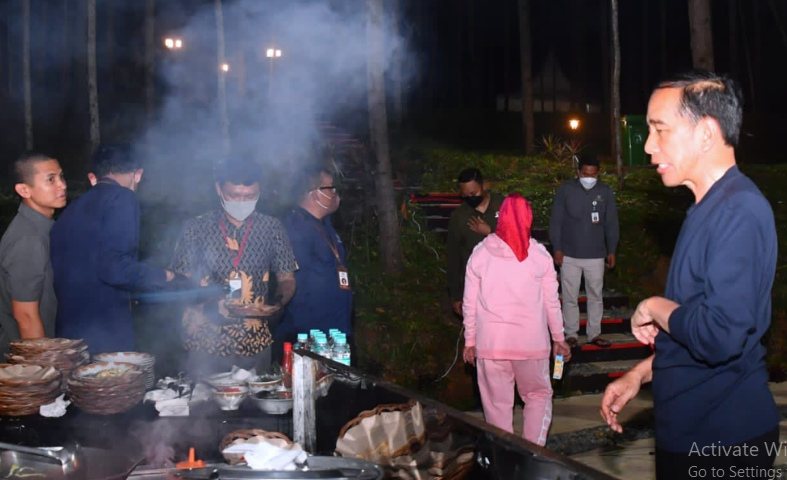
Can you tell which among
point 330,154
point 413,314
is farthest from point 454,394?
point 330,154

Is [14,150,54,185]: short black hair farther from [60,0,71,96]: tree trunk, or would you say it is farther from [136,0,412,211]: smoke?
[60,0,71,96]: tree trunk

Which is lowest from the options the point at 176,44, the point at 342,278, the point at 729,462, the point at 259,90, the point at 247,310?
the point at 729,462

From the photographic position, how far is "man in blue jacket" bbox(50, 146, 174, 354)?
4.57 m

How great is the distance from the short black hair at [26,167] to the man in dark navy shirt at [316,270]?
71.5 inches

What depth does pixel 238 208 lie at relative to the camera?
201 inches

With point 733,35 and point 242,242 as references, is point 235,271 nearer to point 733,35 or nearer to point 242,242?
point 242,242

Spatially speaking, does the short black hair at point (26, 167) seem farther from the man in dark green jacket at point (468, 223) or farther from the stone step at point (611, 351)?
the stone step at point (611, 351)

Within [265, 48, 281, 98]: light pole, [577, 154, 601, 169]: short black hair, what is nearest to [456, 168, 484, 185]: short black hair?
[577, 154, 601, 169]: short black hair

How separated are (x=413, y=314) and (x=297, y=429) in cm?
642

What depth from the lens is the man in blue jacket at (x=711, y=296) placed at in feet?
7.55

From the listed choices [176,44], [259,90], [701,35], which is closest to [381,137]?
[701,35]

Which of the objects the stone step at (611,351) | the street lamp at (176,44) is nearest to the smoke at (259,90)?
the street lamp at (176,44)

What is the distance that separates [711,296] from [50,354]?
3.14 m

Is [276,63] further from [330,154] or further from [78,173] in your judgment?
[330,154]
